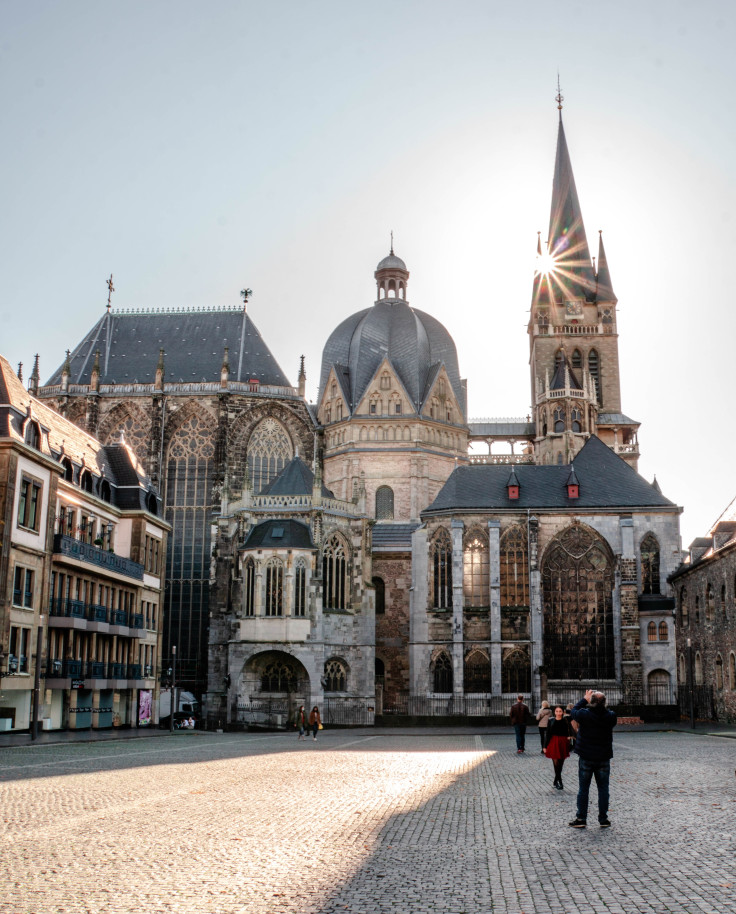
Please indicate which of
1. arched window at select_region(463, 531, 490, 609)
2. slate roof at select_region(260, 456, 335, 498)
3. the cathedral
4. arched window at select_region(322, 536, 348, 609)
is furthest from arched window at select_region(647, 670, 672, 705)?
slate roof at select_region(260, 456, 335, 498)

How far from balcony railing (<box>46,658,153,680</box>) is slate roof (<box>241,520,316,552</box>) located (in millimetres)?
8630

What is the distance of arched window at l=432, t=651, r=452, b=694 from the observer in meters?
55.4

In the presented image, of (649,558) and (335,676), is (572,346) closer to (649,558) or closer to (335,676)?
(649,558)

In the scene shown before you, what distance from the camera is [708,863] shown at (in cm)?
1005

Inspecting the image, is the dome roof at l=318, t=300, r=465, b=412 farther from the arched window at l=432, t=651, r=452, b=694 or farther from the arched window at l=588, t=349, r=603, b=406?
the arched window at l=432, t=651, r=452, b=694

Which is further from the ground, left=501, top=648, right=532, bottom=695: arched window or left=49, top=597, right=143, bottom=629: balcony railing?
left=49, top=597, right=143, bottom=629: balcony railing

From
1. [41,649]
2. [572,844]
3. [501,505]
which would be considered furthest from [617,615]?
[572,844]

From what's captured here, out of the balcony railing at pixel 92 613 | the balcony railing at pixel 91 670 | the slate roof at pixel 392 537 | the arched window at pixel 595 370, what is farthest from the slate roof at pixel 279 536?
the arched window at pixel 595 370

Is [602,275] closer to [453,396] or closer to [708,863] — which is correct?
[453,396]

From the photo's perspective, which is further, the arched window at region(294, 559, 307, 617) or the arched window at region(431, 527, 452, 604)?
the arched window at region(431, 527, 452, 604)

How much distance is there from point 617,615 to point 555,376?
24442 mm

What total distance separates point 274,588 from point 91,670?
12362 mm

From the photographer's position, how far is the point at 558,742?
1758 centimetres

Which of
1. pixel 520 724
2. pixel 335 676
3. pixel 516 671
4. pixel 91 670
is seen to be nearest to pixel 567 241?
pixel 516 671
